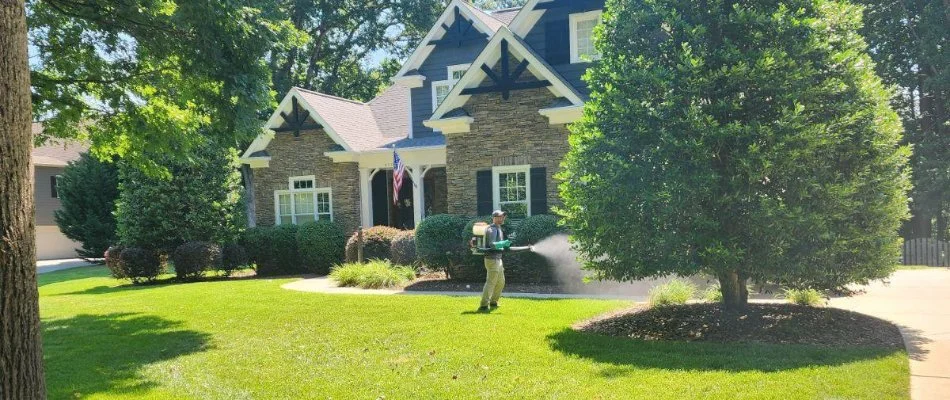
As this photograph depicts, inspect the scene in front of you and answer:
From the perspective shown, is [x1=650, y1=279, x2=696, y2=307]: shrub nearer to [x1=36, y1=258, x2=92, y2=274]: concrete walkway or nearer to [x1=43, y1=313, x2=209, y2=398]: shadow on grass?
[x1=43, y1=313, x2=209, y2=398]: shadow on grass

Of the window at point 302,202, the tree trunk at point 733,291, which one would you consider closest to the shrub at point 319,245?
the window at point 302,202

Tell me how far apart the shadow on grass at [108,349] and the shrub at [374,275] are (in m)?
5.03

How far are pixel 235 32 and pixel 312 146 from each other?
1159cm

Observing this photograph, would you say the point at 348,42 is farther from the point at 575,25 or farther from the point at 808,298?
the point at 808,298

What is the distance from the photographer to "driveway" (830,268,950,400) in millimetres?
6167

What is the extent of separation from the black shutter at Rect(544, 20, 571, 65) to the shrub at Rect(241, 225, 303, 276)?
9.67 m

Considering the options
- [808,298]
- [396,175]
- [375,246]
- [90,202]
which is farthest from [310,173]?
[808,298]

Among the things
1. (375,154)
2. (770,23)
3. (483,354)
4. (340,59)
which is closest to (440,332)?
(483,354)

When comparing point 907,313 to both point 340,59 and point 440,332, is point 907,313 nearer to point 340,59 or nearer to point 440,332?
point 440,332

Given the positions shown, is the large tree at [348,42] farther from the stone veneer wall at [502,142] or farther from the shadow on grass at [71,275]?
the stone veneer wall at [502,142]

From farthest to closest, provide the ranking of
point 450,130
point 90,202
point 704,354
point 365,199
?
point 90,202, point 365,199, point 450,130, point 704,354

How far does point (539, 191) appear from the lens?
16.9m

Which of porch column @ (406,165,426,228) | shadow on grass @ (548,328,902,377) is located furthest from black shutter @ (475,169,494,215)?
shadow on grass @ (548,328,902,377)

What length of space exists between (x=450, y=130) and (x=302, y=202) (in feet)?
24.2
